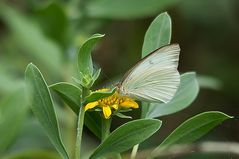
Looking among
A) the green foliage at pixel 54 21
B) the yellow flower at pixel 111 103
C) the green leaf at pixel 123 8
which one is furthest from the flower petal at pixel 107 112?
the green leaf at pixel 123 8

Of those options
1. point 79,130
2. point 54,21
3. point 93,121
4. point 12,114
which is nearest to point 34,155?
point 12,114

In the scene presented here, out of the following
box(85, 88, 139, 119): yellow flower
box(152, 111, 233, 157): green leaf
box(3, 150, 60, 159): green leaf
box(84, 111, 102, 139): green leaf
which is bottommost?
box(3, 150, 60, 159): green leaf

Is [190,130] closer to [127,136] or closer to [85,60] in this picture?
[127,136]

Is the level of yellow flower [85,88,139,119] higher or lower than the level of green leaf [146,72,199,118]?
higher

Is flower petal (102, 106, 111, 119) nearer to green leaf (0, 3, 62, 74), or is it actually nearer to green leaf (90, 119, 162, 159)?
green leaf (90, 119, 162, 159)

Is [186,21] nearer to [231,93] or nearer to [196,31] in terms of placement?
[196,31]

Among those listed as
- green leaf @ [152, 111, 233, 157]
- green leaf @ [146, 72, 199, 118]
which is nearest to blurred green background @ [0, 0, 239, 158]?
green leaf @ [146, 72, 199, 118]
